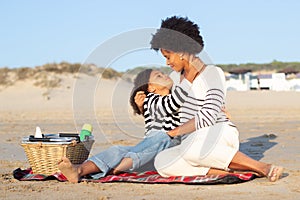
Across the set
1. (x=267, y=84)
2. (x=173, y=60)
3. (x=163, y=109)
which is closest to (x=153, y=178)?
(x=163, y=109)

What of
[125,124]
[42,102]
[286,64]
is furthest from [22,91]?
[286,64]

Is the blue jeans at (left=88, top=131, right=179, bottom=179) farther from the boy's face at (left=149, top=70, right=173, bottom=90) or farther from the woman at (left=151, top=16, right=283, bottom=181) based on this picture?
the boy's face at (left=149, top=70, right=173, bottom=90)

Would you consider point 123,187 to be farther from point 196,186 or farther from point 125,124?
point 125,124

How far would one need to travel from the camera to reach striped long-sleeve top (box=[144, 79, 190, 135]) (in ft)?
18.4

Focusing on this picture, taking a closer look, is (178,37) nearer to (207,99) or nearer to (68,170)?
(207,99)

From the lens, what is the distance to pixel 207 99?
5.47 m

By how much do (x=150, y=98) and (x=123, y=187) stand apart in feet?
3.53

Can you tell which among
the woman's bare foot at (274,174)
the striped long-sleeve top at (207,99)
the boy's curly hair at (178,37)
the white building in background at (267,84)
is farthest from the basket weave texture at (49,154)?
the white building in background at (267,84)

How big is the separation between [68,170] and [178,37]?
1668 mm

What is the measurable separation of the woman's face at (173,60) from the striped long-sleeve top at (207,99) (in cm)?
21

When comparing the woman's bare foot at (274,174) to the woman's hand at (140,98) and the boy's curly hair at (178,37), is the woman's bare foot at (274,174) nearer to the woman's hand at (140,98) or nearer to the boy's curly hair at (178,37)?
the boy's curly hair at (178,37)

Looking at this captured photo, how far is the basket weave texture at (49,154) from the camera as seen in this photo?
5676 millimetres

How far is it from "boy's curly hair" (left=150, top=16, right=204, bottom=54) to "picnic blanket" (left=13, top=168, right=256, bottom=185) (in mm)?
1244

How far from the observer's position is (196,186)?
5285 millimetres
